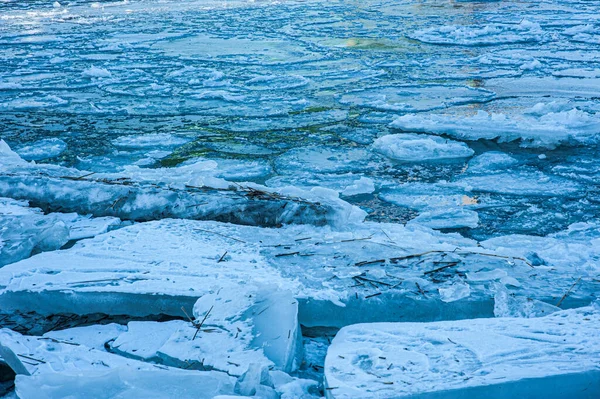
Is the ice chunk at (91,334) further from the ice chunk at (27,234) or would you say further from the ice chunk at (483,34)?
the ice chunk at (483,34)

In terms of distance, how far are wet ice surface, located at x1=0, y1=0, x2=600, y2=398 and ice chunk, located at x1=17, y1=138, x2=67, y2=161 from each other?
0.08 feet

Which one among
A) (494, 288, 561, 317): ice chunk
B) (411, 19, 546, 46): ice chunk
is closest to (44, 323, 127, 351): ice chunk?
(494, 288, 561, 317): ice chunk

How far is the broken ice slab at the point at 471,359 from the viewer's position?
1616 millimetres

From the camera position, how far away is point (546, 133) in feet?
15.3

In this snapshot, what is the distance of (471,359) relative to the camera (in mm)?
1767

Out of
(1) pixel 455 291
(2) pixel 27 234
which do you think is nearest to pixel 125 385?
(1) pixel 455 291

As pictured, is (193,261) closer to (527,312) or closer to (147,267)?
(147,267)

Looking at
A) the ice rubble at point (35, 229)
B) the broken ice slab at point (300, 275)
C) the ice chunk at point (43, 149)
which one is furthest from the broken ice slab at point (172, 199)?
the ice chunk at point (43, 149)

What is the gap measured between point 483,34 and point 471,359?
375 inches

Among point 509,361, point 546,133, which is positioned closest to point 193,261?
point 509,361

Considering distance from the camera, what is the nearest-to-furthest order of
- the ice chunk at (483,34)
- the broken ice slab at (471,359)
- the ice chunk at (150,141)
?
the broken ice slab at (471,359)
the ice chunk at (150,141)
the ice chunk at (483,34)

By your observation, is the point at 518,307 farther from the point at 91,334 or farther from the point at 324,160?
the point at 324,160

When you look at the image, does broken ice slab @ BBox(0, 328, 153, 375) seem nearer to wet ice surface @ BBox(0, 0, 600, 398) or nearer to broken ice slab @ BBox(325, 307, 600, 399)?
wet ice surface @ BBox(0, 0, 600, 398)

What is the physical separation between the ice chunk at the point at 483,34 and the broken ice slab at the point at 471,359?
8.39 m
